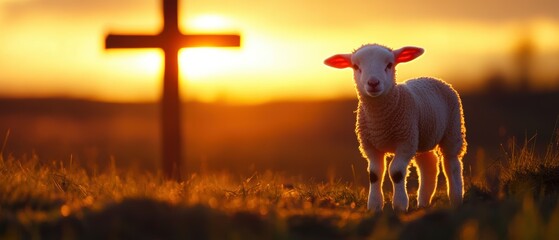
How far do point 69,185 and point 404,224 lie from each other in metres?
3.55

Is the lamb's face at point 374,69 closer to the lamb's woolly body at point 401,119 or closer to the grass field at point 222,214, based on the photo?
the lamb's woolly body at point 401,119

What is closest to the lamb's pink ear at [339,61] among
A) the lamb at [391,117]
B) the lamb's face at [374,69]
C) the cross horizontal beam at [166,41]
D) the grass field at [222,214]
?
the lamb at [391,117]

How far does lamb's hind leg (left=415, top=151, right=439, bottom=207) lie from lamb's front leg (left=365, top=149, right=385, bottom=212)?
2.54ft

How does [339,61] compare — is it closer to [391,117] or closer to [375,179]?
[391,117]

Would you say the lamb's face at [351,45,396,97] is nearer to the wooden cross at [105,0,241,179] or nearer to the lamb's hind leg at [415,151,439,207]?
the lamb's hind leg at [415,151,439,207]

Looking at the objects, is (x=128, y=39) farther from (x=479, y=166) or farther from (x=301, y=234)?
(x=301, y=234)

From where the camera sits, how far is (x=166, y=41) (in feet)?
42.3

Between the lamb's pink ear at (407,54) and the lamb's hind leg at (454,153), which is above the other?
the lamb's pink ear at (407,54)

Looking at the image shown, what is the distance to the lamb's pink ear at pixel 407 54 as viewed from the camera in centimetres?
944

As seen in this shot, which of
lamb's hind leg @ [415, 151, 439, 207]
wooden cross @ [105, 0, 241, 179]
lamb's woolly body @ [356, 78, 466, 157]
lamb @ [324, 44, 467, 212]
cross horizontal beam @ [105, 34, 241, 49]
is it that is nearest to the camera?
lamb @ [324, 44, 467, 212]

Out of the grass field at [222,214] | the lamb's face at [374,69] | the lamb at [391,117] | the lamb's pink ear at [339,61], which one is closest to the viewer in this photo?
the grass field at [222,214]

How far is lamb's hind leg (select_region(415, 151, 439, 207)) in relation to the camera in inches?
397

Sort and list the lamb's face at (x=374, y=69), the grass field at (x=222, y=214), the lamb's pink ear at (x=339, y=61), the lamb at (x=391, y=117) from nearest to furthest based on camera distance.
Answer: the grass field at (x=222, y=214) < the lamb's face at (x=374, y=69) < the lamb at (x=391, y=117) < the lamb's pink ear at (x=339, y=61)

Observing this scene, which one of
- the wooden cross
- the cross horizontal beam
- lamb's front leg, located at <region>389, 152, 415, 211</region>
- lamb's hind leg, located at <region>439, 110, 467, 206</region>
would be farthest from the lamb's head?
the wooden cross
